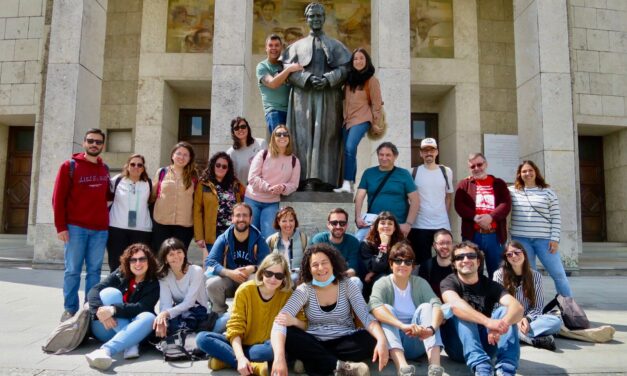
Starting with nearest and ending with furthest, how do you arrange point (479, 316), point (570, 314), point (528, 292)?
point (479, 316) < point (528, 292) < point (570, 314)

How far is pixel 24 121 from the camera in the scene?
15.1 m

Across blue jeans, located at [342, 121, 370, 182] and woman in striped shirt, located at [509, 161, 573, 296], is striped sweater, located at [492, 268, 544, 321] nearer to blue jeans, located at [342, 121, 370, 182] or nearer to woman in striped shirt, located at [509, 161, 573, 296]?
woman in striped shirt, located at [509, 161, 573, 296]

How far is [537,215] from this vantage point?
18.0 feet

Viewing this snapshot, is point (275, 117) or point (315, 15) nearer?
point (315, 15)

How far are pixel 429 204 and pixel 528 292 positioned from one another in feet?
4.81

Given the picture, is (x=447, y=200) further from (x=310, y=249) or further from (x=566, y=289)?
(x=310, y=249)

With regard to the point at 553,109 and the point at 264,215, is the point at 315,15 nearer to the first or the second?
the point at 264,215

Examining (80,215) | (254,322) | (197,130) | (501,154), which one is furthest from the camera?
(197,130)

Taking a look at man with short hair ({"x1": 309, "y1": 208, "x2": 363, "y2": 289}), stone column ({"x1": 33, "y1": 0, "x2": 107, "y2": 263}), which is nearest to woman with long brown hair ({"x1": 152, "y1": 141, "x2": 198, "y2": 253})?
man with short hair ({"x1": 309, "y1": 208, "x2": 363, "y2": 289})

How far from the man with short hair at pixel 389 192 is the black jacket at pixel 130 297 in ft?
7.64

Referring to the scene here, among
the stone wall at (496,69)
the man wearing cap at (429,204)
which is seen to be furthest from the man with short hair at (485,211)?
the stone wall at (496,69)

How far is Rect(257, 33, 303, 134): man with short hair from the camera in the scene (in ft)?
18.6

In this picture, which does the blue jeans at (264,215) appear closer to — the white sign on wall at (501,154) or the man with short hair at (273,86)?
the man with short hair at (273,86)

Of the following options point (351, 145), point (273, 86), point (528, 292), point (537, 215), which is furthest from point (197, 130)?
point (528, 292)
